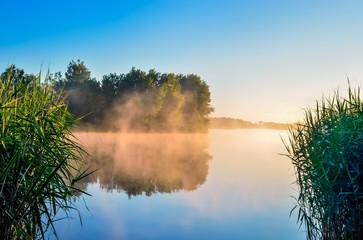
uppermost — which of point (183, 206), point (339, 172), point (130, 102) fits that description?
point (130, 102)

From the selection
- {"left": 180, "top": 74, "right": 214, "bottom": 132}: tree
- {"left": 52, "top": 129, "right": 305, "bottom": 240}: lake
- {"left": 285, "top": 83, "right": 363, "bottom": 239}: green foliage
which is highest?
{"left": 180, "top": 74, "right": 214, "bottom": 132}: tree

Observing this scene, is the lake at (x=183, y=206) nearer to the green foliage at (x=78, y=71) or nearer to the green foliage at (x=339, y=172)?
the green foliage at (x=339, y=172)

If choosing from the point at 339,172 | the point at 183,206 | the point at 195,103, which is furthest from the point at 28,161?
the point at 195,103

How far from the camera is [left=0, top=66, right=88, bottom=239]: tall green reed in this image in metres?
3.36

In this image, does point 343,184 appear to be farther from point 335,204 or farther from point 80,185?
point 80,185

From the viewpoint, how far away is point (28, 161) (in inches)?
150

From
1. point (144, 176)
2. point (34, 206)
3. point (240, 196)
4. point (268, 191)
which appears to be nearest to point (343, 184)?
point (34, 206)

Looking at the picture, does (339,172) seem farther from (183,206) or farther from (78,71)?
(78,71)

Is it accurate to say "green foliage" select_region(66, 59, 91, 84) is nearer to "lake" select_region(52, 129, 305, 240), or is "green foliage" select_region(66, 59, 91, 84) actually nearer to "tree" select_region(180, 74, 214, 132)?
"tree" select_region(180, 74, 214, 132)

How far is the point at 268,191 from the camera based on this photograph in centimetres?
1355

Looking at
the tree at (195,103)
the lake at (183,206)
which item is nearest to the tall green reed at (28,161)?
the lake at (183,206)

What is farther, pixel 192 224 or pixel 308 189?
pixel 192 224

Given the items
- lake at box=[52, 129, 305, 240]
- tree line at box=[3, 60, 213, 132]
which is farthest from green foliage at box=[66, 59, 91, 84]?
lake at box=[52, 129, 305, 240]

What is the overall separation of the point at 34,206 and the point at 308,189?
14.7 feet
